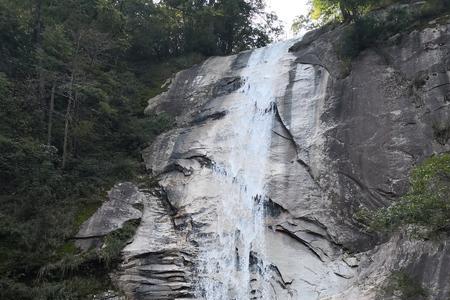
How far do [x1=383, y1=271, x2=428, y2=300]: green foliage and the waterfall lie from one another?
3.91m

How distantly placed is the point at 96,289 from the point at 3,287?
243cm

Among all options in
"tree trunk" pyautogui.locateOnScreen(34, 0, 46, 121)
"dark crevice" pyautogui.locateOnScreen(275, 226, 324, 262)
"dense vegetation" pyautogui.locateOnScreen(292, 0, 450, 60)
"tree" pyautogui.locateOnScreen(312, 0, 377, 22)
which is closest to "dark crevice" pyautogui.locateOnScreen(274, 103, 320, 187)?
"dark crevice" pyautogui.locateOnScreen(275, 226, 324, 262)

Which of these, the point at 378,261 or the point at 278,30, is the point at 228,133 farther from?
the point at 278,30

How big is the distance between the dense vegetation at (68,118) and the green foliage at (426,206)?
7.88 m

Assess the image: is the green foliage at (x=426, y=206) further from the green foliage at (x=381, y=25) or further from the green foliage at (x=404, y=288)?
the green foliage at (x=381, y=25)

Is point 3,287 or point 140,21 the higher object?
point 140,21

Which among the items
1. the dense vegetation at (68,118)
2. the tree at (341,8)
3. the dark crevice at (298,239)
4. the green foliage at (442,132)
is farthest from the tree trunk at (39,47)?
the green foliage at (442,132)

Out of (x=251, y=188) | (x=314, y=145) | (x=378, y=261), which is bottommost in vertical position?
(x=378, y=261)

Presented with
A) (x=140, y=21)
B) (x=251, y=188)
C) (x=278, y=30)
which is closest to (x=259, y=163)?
(x=251, y=188)

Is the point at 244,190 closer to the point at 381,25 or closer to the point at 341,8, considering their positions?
the point at 381,25

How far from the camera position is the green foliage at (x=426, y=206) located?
35.9ft

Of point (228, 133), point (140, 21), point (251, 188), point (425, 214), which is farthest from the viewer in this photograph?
point (140, 21)

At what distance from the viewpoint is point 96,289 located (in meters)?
13.8

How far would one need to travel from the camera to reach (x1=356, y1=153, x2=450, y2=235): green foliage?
10.9 m
